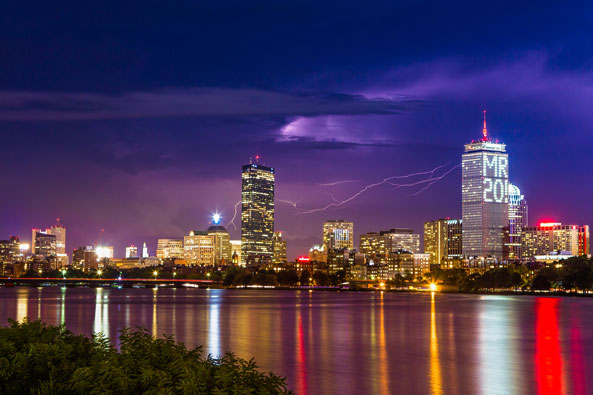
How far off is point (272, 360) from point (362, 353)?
7.30 meters

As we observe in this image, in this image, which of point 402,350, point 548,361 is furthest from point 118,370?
point 402,350

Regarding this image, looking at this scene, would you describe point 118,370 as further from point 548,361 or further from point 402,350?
point 402,350

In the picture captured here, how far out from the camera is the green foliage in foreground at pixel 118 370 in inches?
515

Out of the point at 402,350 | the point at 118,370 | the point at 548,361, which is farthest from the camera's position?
the point at 402,350

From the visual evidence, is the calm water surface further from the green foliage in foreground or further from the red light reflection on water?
the green foliage in foreground

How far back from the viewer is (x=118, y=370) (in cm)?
1374

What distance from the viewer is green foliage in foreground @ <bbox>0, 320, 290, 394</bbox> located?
1307 centimetres

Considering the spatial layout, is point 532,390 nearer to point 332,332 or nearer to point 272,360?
point 272,360

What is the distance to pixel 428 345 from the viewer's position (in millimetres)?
54562

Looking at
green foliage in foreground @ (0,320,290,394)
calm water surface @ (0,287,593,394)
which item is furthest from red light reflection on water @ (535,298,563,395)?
green foliage in foreground @ (0,320,290,394)

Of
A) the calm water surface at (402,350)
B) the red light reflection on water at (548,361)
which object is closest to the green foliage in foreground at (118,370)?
the calm water surface at (402,350)

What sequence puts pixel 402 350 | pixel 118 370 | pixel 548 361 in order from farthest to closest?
pixel 402 350, pixel 548 361, pixel 118 370

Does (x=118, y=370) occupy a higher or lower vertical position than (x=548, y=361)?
higher

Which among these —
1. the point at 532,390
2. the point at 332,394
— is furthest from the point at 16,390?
the point at 532,390
